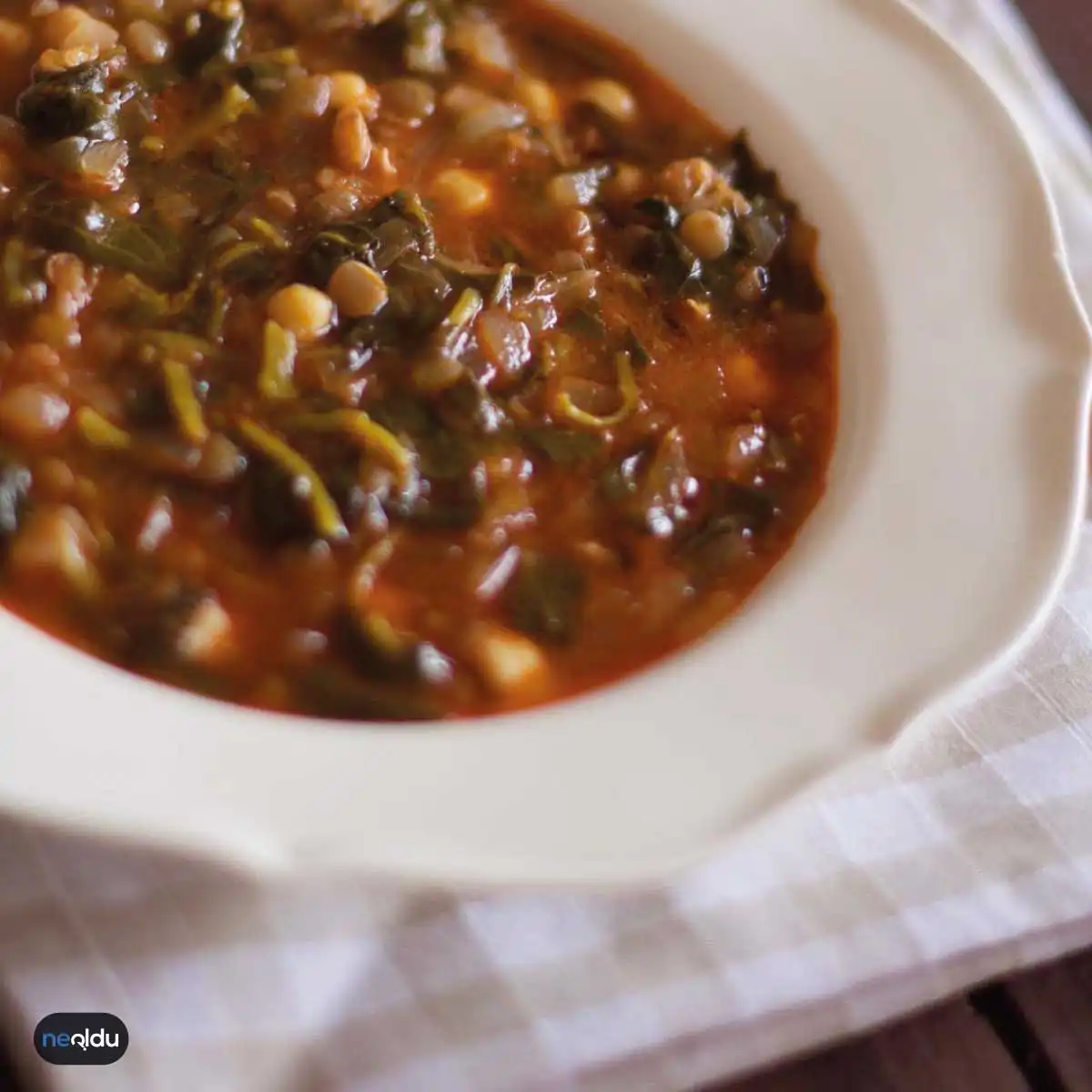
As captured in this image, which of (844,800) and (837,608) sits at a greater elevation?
(837,608)

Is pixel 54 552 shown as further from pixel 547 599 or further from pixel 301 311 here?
pixel 547 599

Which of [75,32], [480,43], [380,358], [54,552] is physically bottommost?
[54,552]

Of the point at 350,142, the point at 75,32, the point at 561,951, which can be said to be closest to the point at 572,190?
the point at 350,142

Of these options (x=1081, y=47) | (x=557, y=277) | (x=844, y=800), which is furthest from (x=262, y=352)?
(x=1081, y=47)

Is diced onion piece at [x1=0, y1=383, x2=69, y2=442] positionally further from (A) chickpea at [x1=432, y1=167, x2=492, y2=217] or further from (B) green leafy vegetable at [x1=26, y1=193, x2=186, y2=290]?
(A) chickpea at [x1=432, y1=167, x2=492, y2=217]

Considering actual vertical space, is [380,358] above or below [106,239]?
above

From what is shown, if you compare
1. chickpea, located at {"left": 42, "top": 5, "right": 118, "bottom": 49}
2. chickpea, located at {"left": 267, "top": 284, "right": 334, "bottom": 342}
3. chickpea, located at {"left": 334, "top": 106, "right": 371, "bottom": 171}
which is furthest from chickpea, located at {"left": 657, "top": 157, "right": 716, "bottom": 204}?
chickpea, located at {"left": 42, "top": 5, "right": 118, "bottom": 49}

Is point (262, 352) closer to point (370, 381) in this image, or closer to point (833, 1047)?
point (370, 381)
